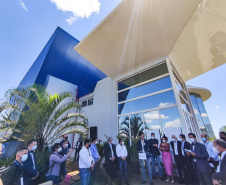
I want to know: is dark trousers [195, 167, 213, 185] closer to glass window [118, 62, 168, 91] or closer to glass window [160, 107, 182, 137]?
glass window [160, 107, 182, 137]

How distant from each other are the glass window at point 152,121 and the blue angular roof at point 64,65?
5963mm

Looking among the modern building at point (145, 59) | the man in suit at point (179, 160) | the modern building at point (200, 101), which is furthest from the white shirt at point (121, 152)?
the modern building at point (200, 101)

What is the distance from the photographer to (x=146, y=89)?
6844 millimetres

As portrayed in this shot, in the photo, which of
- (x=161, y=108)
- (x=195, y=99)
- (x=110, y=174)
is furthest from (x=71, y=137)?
(x=195, y=99)

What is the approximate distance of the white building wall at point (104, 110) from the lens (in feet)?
25.2

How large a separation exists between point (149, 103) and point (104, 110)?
3615 millimetres

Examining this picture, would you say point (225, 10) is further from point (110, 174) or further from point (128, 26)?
point (110, 174)

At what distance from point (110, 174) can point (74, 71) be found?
844cm

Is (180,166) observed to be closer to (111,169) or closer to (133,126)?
(111,169)

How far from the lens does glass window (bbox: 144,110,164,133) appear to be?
5571 mm

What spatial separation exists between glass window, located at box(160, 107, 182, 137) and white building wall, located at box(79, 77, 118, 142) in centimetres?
321

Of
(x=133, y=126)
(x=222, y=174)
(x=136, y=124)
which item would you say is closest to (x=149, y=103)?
(x=136, y=124)

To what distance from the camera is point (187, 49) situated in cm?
637

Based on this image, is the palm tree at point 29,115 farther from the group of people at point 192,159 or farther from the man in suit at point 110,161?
the group of people at point 192,159
